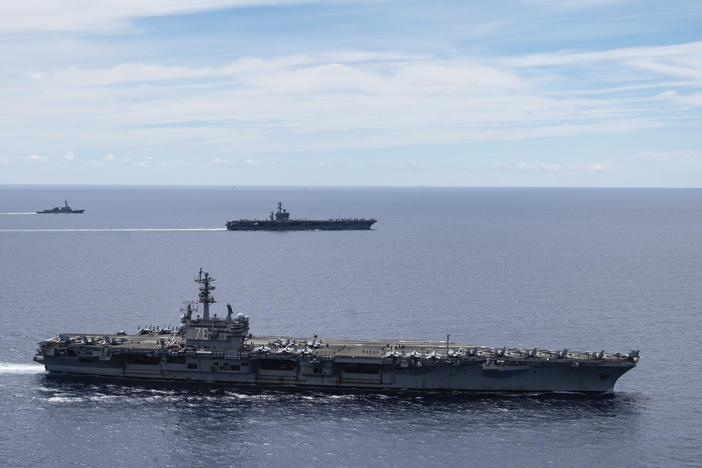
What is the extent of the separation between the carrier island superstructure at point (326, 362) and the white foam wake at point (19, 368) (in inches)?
53.4

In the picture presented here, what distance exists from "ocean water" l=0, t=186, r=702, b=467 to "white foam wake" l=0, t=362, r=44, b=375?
191 mm

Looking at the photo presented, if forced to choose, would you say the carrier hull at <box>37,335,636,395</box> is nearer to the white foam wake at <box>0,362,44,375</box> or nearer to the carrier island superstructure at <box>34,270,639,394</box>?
the carrier island superstructure at <box>34,270,639,394</box>

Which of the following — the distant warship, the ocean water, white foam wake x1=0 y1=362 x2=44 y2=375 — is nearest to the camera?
the ocean water

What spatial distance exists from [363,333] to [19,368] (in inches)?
1022

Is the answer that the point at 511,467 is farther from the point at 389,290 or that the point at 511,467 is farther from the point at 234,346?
the point at 389,290

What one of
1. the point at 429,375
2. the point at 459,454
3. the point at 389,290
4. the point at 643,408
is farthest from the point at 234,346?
the point at 389,290

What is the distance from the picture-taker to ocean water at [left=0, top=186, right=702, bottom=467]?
3916 cm

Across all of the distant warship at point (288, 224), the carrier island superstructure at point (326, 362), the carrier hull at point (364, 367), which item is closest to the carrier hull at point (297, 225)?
the distant warship at point (288, 224)

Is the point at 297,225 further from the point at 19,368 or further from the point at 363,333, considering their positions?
the point at 19,368

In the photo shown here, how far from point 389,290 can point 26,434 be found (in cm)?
4871

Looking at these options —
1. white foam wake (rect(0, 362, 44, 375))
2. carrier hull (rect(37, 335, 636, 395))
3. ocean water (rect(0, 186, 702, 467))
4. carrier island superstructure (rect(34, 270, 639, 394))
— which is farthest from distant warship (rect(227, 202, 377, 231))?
carrier hull (rect(37, 335, 636, 395))

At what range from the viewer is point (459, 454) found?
3822 centimetres

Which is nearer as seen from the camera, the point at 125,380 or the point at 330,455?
the point at 330,455

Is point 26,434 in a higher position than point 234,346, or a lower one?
lower
